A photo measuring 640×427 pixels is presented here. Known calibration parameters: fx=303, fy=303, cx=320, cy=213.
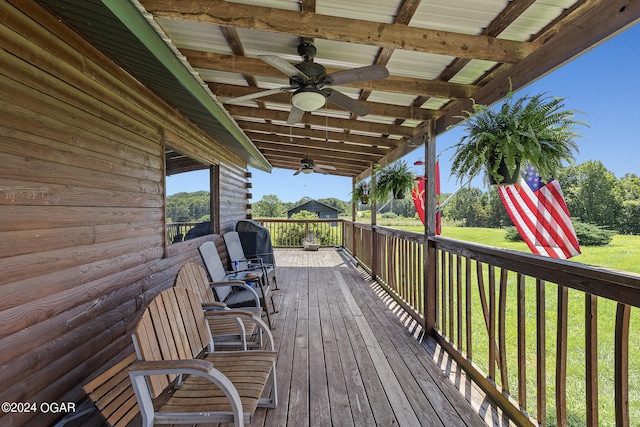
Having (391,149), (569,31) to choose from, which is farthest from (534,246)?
(391,149)

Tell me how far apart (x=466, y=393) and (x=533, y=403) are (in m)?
1.03

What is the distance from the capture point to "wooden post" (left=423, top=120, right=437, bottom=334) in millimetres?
3164

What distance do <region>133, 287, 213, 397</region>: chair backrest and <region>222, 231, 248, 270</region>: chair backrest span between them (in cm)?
252

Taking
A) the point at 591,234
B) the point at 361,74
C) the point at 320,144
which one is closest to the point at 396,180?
the point at 361,74

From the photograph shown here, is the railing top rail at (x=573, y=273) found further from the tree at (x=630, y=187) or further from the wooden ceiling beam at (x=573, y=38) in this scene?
the tree at (x=630, y=187)

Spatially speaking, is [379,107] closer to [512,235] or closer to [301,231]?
[512,235]

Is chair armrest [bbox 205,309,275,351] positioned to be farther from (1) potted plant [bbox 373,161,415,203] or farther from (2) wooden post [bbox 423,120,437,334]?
(1) potted plant [bbox 373,161,415,203]

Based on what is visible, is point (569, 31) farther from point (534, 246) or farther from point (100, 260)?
point (100, 260)

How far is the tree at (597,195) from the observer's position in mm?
4336

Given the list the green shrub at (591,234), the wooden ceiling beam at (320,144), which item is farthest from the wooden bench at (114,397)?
the green shrub at (591,234)

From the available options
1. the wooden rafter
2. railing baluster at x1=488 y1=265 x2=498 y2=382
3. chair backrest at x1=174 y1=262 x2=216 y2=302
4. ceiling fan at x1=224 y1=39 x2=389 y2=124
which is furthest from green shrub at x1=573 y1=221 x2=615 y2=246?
chair backrest at x1=174 y1=262 x2=216 y2=302

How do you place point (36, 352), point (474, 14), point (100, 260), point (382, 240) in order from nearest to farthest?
1. point (36, 352)
2. point (474, 14)
3. point (100, 260)
4. point (382, 240)

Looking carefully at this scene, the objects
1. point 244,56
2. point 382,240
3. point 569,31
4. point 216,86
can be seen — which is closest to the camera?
point 569,31

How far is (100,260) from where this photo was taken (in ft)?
6.82
